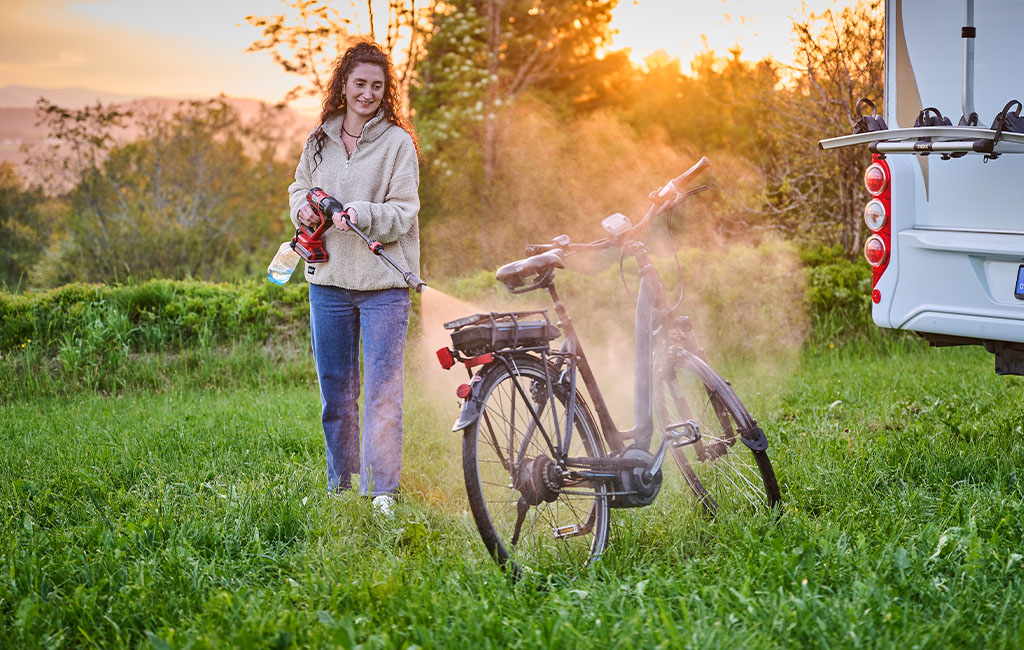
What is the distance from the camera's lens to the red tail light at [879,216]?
13.5ft

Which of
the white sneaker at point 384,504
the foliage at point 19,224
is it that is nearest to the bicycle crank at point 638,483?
the white sneaker at point 384,504

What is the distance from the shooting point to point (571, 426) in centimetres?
305

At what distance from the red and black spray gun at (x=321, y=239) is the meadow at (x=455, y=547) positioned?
96 centimetres

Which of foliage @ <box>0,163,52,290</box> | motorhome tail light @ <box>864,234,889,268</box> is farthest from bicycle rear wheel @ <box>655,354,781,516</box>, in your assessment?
foliage @ <box>0,163,52,290</box>

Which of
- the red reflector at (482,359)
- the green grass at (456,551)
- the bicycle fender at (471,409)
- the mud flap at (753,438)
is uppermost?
the red reflector at (482,359)

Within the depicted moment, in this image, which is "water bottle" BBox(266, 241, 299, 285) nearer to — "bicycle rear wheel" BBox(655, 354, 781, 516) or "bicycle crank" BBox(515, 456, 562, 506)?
"bicycle crank" BBox(515, 456, 562, 506)

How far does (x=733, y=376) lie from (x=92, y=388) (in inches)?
192

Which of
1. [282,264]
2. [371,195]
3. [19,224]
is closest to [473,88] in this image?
[282,264]

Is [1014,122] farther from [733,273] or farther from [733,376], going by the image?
[733,273]

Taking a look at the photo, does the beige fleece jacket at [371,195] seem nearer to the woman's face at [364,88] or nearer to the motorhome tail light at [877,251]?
the woman's face at [364,88]

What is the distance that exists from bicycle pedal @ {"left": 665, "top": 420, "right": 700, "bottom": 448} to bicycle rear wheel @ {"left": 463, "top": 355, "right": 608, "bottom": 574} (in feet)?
→ 1.01

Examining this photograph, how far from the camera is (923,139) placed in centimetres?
358

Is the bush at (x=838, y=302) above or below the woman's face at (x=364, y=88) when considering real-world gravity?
below

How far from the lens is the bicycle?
296cm
